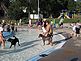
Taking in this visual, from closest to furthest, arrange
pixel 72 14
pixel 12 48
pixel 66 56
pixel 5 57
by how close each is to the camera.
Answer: pixel 66 56 < pixel 5 57 < pixel 12 48 < pixel 72 14

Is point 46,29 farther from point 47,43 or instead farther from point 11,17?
point 11,17

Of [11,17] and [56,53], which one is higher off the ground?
[56,53]

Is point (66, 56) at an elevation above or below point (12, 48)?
above

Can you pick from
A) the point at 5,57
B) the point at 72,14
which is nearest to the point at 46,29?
the point at 5,57

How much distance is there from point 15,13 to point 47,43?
4155cm

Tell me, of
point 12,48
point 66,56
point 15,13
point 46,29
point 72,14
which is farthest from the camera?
point 72,14

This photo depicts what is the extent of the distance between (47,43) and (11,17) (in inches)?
1670

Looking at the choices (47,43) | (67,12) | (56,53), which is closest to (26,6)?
(67,12)

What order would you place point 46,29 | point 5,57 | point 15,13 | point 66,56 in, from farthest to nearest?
1. point 15,13
2. point 46,29
3. point 5,57
4. point 66,56

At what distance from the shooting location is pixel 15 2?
208ft

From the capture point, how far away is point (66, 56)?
640 cm

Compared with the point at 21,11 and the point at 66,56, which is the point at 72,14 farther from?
the point at 66,56

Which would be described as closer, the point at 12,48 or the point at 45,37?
the point at 12,48

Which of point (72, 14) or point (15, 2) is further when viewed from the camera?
point (72, 14)
